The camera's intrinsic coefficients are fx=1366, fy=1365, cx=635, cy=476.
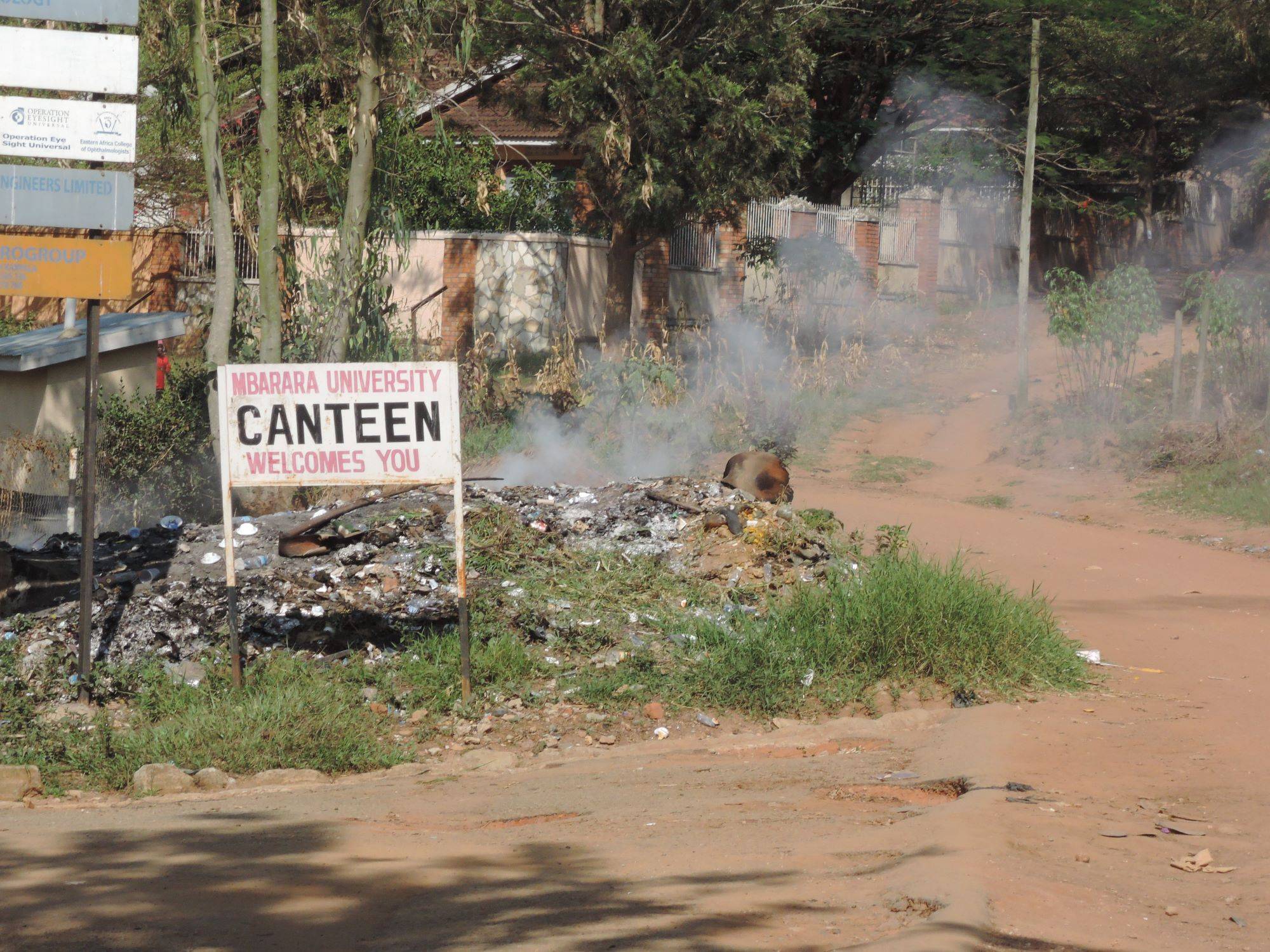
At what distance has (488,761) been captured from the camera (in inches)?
276

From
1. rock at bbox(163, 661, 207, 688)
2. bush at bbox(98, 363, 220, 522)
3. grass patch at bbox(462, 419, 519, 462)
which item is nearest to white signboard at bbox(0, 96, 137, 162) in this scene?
rock at bbox(163, 661, 207, 688)

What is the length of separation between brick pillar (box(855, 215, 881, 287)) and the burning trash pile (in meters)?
16.6

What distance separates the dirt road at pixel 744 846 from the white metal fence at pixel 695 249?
55.2 ft

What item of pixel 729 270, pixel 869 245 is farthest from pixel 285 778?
pixel 869 245

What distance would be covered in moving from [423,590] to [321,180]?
274 inches

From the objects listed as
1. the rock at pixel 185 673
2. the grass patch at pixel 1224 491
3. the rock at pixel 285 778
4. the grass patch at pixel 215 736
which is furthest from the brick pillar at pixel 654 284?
the rock at pixel 285 778

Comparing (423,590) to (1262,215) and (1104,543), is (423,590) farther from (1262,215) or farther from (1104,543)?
(1262,215)

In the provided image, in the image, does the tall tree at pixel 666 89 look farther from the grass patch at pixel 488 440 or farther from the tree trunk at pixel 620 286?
the grass patch at pixel 488 440

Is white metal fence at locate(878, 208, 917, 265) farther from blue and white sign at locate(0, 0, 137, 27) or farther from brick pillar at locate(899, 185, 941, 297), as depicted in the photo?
blue and white sign at locate(0, 0, 137, 27)

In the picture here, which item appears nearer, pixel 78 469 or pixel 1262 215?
pixel 78 469

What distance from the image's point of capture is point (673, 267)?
80.1ft

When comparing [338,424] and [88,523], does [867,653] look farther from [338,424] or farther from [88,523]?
[88,523]

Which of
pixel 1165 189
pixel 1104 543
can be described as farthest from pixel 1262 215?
pixel 1104 543

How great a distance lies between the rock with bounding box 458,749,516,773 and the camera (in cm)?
693
